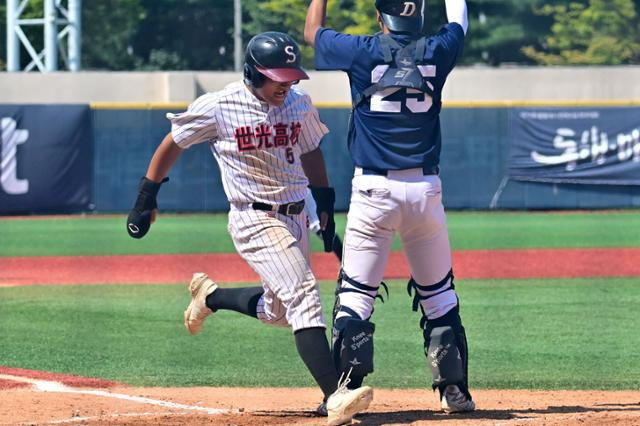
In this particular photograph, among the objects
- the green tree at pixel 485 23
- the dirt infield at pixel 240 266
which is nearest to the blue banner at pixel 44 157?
the dirt infield at pixel 240 266

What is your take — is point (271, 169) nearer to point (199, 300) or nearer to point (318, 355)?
point (318, 355)

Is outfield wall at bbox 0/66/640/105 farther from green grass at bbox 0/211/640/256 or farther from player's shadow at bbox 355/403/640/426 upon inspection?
player's shadow at bbox 355/403/640/426

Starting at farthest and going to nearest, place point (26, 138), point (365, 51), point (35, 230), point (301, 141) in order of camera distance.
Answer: point (26, 138)
point (35, 230)
point (301, 141)
point (365, 51)

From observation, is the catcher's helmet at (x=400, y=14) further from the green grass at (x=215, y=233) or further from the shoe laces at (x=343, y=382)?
the green grass at (x=215, y=233)

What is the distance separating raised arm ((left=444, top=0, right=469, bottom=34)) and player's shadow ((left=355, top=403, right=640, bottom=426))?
1.78m

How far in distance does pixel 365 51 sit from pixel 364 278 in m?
1.02

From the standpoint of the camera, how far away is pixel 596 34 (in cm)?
4641

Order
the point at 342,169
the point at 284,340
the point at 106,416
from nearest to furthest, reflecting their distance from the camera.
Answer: the point at 106,416
the point at 284,340
the point at 342,169

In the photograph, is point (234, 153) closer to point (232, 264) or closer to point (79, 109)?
point (232, 264)

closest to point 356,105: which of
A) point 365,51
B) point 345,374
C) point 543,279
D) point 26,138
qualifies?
point 365,51

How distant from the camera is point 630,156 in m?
23.2

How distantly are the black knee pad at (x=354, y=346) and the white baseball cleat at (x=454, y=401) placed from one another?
18.1 inches

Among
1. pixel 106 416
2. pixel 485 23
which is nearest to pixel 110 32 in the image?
pixel 485 23

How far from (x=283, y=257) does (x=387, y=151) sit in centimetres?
66
